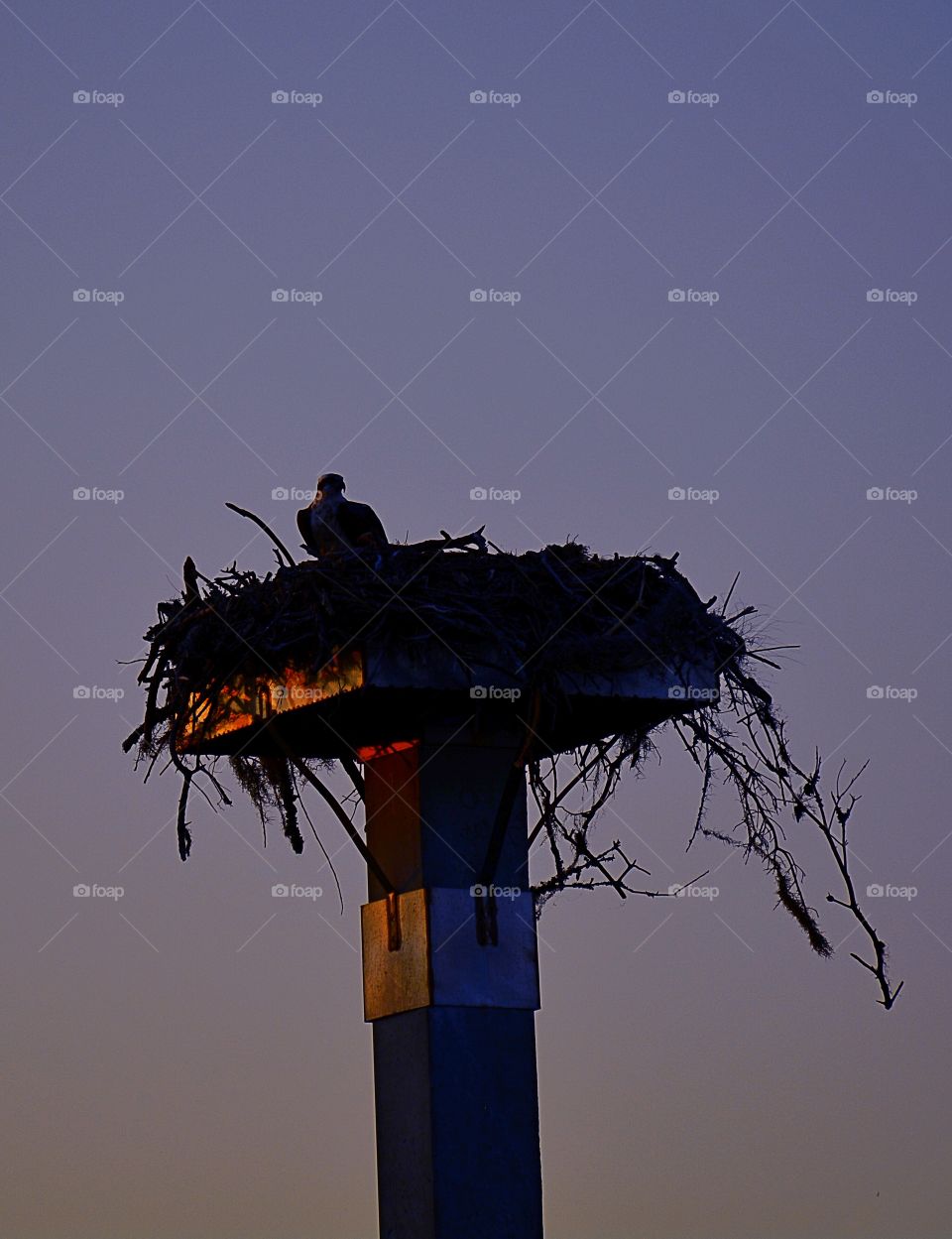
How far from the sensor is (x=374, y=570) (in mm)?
9164

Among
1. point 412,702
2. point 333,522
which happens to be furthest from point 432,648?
point 333,522

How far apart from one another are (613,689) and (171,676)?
220cm

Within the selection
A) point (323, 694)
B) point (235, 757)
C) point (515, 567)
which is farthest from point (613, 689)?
point (235, 757)

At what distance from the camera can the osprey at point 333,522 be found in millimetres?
11555

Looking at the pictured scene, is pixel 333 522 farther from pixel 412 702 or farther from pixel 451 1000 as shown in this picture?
pixel 451 1000

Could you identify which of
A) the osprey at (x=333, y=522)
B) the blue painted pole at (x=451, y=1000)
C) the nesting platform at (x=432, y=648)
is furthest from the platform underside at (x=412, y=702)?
the osprey at (x=333, y=522)

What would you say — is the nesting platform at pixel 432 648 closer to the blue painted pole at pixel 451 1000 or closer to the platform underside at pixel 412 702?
the platform underside at pixel 412 702

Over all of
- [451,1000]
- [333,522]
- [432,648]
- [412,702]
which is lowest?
[451,1000]

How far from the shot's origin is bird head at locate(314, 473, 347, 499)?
11898 mm

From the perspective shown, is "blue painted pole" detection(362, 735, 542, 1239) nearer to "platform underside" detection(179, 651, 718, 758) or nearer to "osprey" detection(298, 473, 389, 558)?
"platform underside" detection(179, 651, 718, 758)

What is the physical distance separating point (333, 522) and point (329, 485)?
343 mm

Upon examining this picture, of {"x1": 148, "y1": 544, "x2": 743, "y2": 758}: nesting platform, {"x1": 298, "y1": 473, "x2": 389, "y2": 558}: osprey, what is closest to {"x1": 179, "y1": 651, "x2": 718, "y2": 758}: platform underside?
{"x1": 148, "y1": 544, "x2": 743, "y2": 758}: nesting platform

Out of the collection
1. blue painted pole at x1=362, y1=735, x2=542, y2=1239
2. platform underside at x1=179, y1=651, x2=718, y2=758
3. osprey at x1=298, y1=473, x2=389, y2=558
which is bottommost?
blue painted pole at x1=362, y1=735, x2=542, y2=1239

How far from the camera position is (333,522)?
38.3 feet
